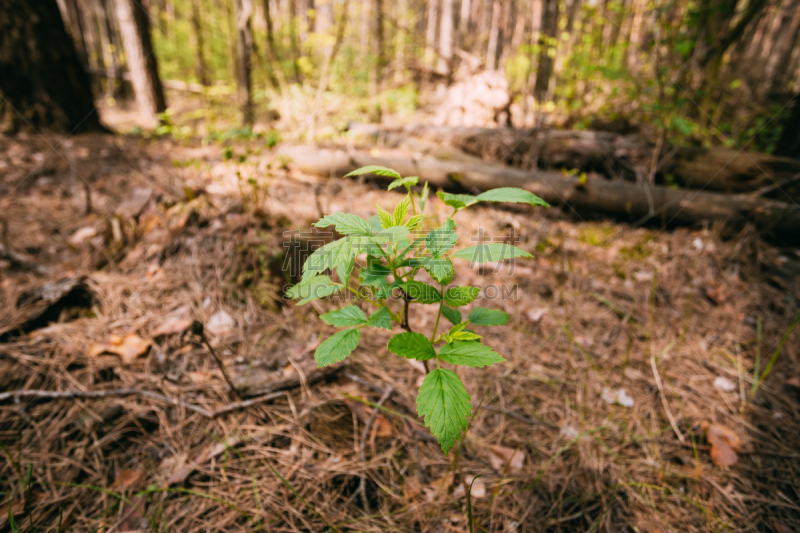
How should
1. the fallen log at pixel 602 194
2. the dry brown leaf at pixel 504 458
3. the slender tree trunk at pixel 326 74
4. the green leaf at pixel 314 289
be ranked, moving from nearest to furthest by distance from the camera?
1. the green leaf at pixel 314 289
2. the dry brown leaf at pixel 504 458
3. the fallen log at pixel 602 194
4. the slender tree trunk at pixel 326 74

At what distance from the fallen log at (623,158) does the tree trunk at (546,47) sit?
9.58 feet

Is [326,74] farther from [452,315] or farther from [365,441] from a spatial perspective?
[365,441]

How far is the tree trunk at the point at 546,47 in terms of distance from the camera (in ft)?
21.3

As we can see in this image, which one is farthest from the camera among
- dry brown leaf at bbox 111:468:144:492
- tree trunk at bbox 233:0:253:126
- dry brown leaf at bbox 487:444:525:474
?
tree trunk at bbox 233:0:253:126

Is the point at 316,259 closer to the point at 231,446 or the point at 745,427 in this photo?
the point at 231,446

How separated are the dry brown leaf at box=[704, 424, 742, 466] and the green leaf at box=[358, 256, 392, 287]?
5.90 feet

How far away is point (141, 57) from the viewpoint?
5.79 meters

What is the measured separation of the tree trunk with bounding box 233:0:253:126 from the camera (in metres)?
5.39

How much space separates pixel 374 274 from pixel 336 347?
0.81 ft

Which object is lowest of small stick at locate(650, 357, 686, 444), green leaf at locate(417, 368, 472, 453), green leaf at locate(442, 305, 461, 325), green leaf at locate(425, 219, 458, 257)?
small stick at locate(650, 357, 686, 444)

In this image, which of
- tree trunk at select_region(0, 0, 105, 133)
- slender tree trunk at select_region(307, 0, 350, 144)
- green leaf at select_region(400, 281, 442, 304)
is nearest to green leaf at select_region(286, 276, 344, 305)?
green leaf at select_region(400, 281, 442, 304)

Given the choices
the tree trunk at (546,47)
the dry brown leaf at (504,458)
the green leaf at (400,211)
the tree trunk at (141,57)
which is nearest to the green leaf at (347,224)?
the green leaf at (400,211)

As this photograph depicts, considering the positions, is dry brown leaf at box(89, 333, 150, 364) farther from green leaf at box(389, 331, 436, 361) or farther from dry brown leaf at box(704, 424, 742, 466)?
dry brown leaf at box(704, 424, 742, 466)

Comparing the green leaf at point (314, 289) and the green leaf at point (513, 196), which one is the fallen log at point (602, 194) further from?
the green leaf at point (314, 289)
